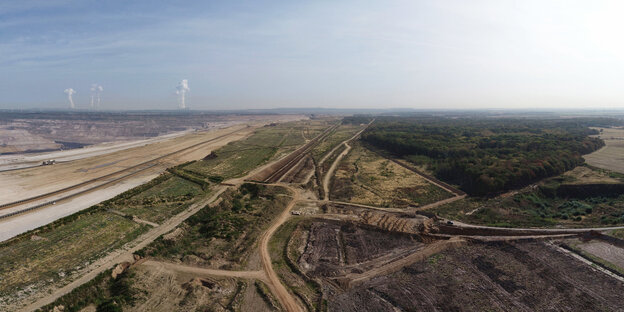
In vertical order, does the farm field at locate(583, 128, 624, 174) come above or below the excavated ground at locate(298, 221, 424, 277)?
above

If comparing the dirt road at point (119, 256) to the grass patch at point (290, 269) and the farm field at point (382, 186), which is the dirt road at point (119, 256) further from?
the farm field at point (382, 186)

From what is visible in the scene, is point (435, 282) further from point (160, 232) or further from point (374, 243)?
point (160, 232)

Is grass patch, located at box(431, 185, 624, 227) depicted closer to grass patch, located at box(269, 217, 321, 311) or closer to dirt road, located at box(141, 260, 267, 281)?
grass patch, located at box(269, 217, 321, 311)

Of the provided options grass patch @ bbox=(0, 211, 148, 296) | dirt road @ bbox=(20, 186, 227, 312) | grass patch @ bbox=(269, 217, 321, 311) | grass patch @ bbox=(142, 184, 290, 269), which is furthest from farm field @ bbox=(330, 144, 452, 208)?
grass patch @ bbox=(0, 211, 148, 296)

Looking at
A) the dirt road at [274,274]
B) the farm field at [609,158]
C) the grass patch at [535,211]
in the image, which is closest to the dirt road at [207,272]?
the dirt road at [274,274]

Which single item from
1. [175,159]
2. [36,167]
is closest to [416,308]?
[175,159]
